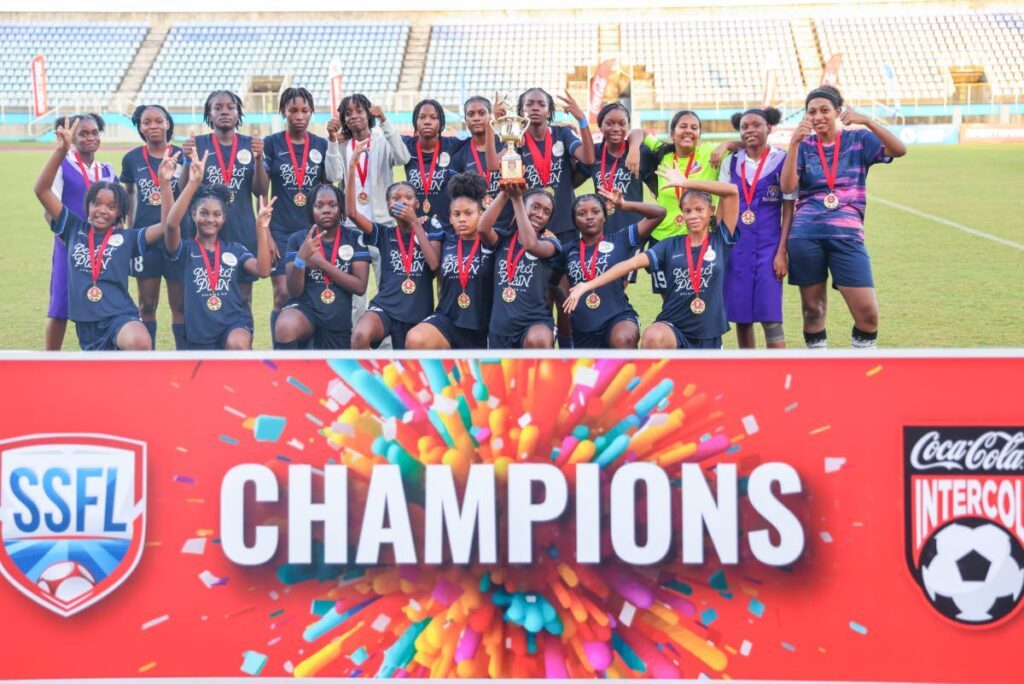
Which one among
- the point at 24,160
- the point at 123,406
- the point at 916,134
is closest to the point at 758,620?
the point at 123,406

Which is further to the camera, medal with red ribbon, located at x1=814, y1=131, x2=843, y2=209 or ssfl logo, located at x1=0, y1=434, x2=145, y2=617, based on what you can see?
medal with red ribbon, located at x1=814, y1=131, x2=843, y2=209

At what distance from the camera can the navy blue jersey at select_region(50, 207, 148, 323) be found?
18.6 feet

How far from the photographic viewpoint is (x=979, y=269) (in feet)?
35.5

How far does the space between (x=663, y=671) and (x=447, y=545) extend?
649 mm

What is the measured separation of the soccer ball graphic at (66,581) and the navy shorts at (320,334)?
9.52 feet

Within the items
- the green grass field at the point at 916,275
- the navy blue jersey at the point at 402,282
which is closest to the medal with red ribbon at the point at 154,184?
the green grass field at the point at 916,275

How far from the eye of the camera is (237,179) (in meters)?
6.67

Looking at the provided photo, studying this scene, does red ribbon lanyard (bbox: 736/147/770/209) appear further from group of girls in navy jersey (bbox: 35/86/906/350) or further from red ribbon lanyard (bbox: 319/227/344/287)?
red ribbon lanyard (bbox: 319/227/344/287)

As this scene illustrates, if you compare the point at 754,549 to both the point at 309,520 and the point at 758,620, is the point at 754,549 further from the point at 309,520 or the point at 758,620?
the point at 309,520

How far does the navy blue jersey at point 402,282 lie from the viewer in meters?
5.66

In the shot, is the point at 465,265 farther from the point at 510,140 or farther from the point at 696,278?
the point at 696,278

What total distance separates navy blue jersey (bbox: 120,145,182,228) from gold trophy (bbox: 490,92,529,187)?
251 centimetres

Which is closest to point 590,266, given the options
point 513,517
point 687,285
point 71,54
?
point 687,285

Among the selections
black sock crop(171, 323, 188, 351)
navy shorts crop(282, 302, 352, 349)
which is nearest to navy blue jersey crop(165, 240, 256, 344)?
navy shorts crop(282, 302, 352, 349)
